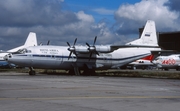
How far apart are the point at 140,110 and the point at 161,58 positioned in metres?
63.7

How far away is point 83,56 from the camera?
39.7 m

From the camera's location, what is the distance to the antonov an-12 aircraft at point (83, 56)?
35969 mm

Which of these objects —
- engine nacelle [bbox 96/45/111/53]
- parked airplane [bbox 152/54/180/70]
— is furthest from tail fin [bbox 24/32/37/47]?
engine nacelle [bbox 96/45/111/53]

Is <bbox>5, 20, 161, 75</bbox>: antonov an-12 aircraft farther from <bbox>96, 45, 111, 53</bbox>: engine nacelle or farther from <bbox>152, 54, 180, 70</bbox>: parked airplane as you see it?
<bbox>152, 54, 180, 70</bbox>: parked airplane

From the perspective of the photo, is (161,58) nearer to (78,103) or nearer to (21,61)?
(21,61)

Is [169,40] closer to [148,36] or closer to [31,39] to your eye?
[31,39]

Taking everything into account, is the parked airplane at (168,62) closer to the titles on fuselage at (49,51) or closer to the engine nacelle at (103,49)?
the engine nacelle at (103,49)

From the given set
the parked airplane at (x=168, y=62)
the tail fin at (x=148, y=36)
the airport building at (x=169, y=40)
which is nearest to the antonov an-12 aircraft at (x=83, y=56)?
the tail fin at (x=148, y=36)

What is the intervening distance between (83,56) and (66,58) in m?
2.55

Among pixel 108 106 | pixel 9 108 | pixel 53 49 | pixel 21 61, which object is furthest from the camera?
pixel 53 49

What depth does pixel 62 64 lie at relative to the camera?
38.1 meters

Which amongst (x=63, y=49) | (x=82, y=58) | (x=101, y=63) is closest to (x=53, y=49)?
(x=63, y=49)

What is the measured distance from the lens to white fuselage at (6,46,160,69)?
3569 cm

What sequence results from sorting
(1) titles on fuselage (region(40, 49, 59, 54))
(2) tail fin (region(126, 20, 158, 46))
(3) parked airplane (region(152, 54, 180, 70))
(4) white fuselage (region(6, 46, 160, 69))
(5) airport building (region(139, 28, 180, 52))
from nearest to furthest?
1. (4) white fuselage (region(6, 46, 160, 69))
2. (1) titles on fuselage (region(40, 49, 59, 54))
3. (2) tail fin (region(126, 20, 158, 46))
4. (3) parked airplane (region(152, 54, 180, 70))
5. (5) airport building (region(139, 28, 180, 52))
